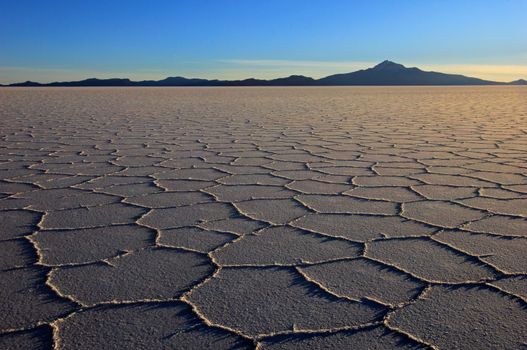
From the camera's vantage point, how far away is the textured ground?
1.13 m

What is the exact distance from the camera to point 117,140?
4566 mm

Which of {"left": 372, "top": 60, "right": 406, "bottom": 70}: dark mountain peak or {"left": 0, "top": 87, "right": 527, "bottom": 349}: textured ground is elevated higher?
{"left": 0, "top": 87, "right": 527, "bottom": 349}: textured ground

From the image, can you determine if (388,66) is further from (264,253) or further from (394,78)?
(264,253)

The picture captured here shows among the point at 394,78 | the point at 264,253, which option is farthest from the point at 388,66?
the point at 264,253

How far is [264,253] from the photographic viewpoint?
62.2 inches

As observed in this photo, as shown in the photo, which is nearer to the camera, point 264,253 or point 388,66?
point 264,253

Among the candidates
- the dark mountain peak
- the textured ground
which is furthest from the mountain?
the textured ground

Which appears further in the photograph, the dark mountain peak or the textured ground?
the dark mountain peak

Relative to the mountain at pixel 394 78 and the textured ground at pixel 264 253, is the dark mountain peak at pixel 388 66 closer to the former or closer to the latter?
the mountain at pixel 394 78

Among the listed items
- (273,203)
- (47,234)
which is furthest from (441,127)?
(47,234)

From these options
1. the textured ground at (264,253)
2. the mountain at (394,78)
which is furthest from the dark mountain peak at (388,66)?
the textured ground at (264,253)

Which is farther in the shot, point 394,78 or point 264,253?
point 394,78

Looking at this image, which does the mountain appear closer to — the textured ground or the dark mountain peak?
the dark mountain peak

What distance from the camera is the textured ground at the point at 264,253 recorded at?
1127 mm
